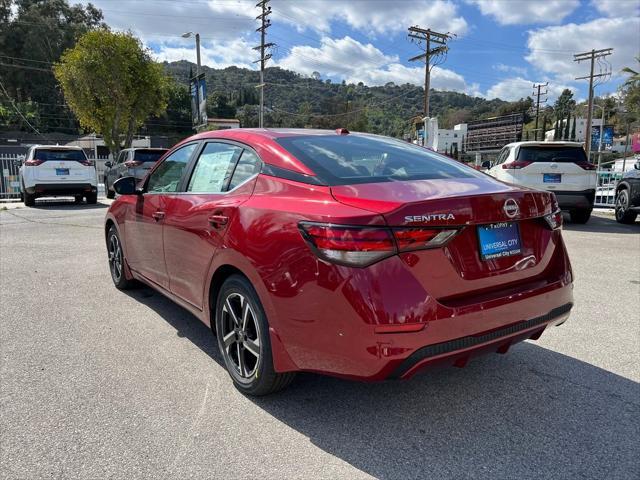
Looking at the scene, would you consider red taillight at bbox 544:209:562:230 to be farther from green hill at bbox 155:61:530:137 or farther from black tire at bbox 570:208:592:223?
green hill at bbox 155:61:530:137

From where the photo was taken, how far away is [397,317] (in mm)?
2279

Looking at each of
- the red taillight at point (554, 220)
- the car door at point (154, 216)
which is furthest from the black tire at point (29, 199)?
the red taillight at point (554, 220)

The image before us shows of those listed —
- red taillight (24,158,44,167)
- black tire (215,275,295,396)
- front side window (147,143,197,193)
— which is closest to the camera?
black tire (215,275,295,396)

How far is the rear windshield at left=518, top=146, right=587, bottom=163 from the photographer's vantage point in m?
10.7

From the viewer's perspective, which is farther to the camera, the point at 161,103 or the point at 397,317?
the point at 161,103

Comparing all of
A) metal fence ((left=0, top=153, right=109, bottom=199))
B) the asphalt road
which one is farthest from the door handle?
metal fence ((left=0, top=153, right=109, bottom=199))

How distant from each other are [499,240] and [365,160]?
98cm

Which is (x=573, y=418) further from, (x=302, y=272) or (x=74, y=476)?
(x=74, y=476)

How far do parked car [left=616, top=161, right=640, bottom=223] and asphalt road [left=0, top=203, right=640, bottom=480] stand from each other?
7611mm

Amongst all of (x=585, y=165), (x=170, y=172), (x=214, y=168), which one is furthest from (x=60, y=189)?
(x=585, y=165)

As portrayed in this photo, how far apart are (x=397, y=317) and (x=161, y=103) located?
88.4 ft

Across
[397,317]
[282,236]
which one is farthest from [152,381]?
[397,317]

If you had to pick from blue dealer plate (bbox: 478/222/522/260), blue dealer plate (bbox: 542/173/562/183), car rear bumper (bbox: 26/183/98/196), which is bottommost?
car rear bumper (bbox: 26/183/98/196)

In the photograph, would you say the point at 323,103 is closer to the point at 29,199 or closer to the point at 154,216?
the point at 29,199
